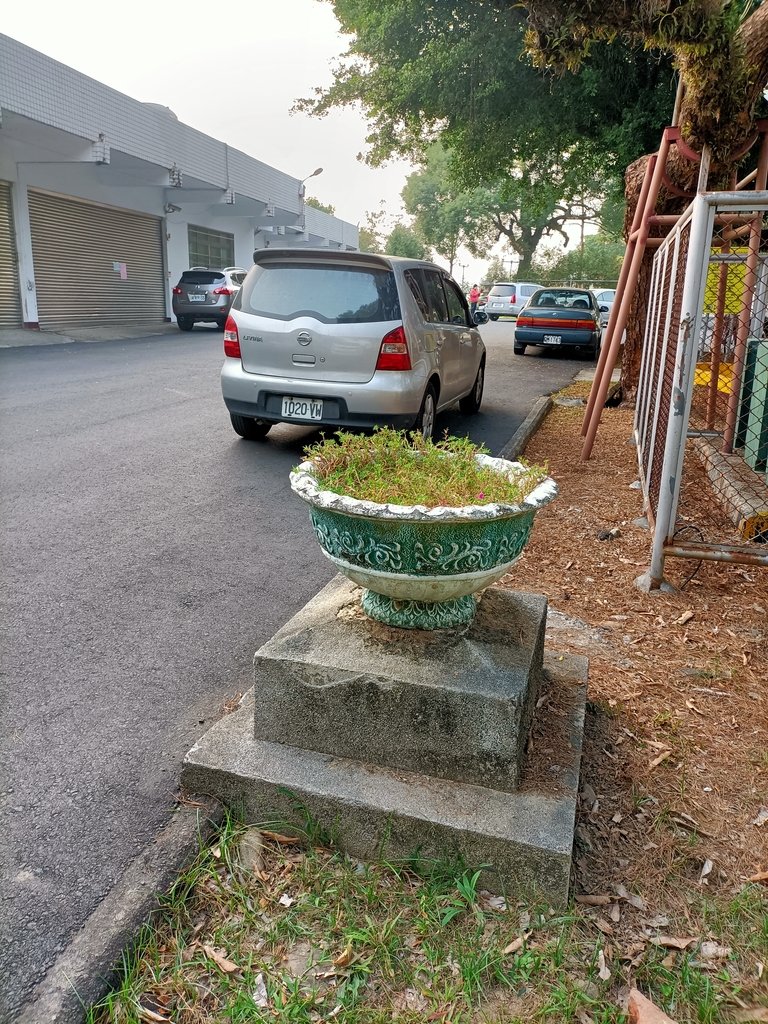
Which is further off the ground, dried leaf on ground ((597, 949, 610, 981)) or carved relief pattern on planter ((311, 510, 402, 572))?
carved relief pattern on planter ((311, 510, 402, 572))

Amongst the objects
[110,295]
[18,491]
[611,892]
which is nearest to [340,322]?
[18,491]

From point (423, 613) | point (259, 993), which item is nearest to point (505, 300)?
point (423, 613)

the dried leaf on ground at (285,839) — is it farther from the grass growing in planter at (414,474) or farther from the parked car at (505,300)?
the parked car at (505,300)

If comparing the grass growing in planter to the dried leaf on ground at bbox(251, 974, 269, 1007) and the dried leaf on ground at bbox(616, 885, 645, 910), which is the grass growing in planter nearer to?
the dried leaf on ground at bbox(616, 885, 645, 910)

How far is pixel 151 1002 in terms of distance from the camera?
1910mm

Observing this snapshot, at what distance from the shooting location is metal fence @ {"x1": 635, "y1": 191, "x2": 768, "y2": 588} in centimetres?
411

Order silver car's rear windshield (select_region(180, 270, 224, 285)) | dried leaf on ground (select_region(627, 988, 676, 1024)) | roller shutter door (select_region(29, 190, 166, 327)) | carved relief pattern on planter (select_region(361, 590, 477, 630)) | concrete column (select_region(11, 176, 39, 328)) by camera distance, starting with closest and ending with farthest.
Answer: dried leaf on ground (select_region(627, 988, 676, 1024))
carved relief pattern on planter (select_region(361, 590, 477, 630))
concrete column (select_region(11, 176, 39, 328))
roller shutter door (select_region(29, 190, 166, 327))
silver car's rear windshield (select_region(180, 270, 224, 285))

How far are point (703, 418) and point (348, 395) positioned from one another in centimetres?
452

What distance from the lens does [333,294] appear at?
710 centimetres

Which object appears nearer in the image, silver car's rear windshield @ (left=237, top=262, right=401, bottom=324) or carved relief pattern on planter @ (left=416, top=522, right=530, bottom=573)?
carved relief pattern on planter @ (left=416, top=522, right=530, bottom=573)

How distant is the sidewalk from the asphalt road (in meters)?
9.75

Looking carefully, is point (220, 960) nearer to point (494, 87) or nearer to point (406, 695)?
point (406, 695)

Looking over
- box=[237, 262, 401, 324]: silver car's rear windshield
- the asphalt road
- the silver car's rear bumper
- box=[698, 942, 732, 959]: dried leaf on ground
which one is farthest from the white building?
box=[698, 942, 732, 959]: dried leaf on ground

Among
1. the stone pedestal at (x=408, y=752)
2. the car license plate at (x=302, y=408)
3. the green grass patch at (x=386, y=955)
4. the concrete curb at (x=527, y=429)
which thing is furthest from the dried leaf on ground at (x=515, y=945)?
the car license plate at (x=302, y=408)
